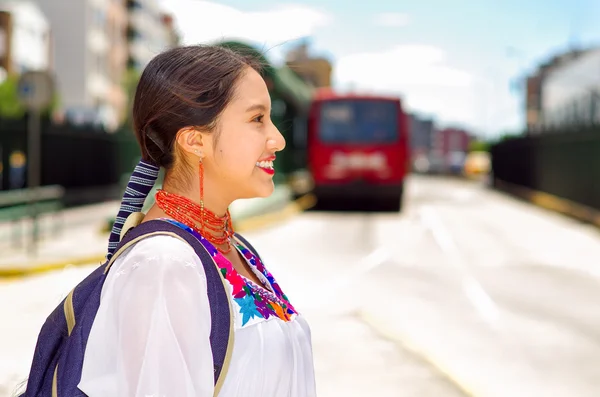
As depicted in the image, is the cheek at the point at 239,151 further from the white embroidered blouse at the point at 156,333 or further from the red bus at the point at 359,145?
the red bus at the point at 359,145

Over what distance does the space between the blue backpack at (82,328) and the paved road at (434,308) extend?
12.3ft

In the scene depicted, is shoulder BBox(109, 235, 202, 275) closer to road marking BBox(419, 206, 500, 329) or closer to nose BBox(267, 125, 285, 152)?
nose BBox(267, 125, 285, 152)

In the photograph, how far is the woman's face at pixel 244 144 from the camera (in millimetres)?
1896

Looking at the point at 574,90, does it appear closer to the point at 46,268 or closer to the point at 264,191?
the point at 46,268

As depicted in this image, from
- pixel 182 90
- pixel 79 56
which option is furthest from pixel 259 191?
pixel 79 56

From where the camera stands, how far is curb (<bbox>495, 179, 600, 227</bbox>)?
833 inches

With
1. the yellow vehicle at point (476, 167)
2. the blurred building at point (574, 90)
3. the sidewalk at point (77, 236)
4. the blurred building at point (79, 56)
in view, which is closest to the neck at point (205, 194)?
the sidewalk at point (77, 236)

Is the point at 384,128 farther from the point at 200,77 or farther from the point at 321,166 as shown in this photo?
the point at 200,77

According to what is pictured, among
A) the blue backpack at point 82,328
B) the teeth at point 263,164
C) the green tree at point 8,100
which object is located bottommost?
the blue backpack at point 82,328

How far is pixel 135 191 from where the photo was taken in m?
2.04

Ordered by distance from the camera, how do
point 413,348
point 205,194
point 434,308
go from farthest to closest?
point 434,308, point 413,348, point 205,194

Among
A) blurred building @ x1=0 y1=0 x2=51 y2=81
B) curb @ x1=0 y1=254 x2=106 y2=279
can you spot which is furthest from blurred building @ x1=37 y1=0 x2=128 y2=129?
curb @ x1=0 y1=254 x2=106 y2=279

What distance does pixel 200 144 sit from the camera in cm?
190

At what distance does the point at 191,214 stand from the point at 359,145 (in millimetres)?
22978
